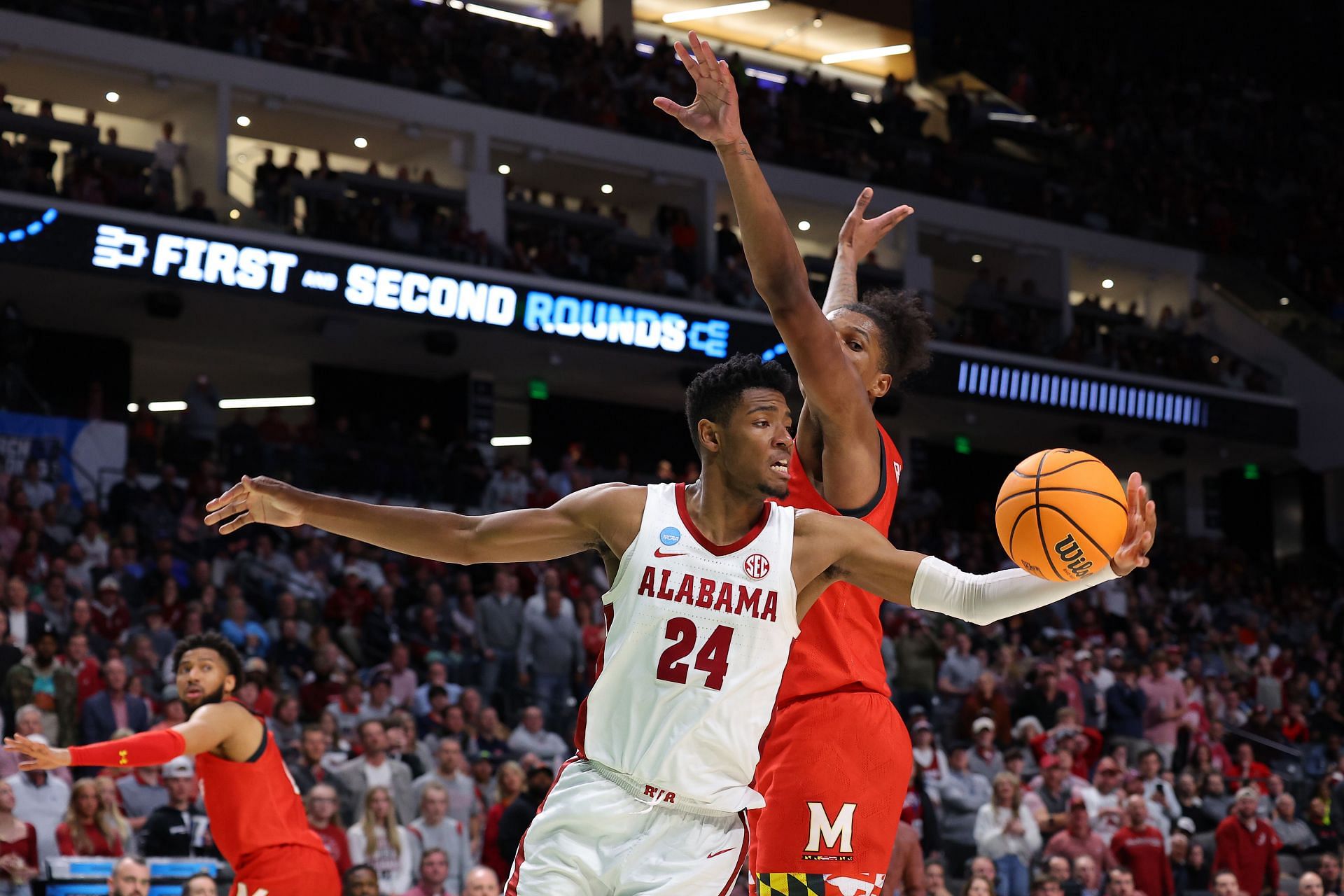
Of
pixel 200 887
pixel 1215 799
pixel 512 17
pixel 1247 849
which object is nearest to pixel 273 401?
pixel 512 17

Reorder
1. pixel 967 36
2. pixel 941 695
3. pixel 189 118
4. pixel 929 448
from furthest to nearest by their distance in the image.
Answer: pixel 967 36, pixel 929 448, pixel 189 118, pixel 941 695

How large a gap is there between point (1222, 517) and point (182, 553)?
971 inches

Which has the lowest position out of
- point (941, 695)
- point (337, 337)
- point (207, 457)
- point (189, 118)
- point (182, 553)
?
point (941, 695)

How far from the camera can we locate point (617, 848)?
4055mm

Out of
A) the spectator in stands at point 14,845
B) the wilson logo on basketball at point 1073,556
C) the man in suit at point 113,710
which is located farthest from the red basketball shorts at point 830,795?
the man in suit at point 113,710

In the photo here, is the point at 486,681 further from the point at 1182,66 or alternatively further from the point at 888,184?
Result: the point at 1182,66

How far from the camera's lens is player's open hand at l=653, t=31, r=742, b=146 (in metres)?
4.33

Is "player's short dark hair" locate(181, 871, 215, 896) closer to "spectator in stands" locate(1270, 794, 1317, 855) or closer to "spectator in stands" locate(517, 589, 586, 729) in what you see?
"spectator in stands" locate(517, 589, 586, 729)

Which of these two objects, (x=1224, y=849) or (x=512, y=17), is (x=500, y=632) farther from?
(x=512, y=17)

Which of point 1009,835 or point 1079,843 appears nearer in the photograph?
point 1009,835

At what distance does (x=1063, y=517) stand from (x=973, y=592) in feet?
1.05

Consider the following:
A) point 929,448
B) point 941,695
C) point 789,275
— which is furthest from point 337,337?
point 789,275

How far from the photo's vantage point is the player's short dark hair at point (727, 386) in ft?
14.1

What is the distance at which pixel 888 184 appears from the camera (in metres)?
28.6
